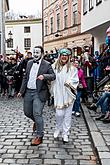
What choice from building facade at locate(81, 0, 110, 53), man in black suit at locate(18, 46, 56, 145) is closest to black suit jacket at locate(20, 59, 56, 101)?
man in black suit at locate(18, 46, 56, 145)

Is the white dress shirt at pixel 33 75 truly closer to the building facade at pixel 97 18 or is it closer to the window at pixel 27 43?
the building facade at pixel 97 18

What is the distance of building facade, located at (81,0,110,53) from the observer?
52.8 ft

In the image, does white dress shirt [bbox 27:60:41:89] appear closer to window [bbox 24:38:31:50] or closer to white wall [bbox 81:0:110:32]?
white wall [bbox 81:0:110:32]

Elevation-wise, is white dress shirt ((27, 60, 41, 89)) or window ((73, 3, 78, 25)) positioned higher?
window ((73, 3, 78, 25))

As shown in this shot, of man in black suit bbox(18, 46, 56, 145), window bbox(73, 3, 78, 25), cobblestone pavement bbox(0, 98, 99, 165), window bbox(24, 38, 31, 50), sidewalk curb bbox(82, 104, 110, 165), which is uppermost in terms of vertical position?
window bbox(73, 3, 78, 25)

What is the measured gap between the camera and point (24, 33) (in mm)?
59688

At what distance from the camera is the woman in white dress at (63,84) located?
6801 millimetres

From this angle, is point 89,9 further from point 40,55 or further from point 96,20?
point 40,55

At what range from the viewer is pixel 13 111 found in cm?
1101

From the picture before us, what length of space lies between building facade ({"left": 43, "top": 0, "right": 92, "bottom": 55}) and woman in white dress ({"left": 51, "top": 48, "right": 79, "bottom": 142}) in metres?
18.8

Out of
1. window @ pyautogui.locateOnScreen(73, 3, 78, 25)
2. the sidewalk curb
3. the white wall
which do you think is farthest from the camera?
window @ pyautogui.locateOnScreen(73, 3, 78, 25)

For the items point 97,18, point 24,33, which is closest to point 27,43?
point 24,33

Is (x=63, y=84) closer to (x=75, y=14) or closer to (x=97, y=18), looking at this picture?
(x=97, y=18)

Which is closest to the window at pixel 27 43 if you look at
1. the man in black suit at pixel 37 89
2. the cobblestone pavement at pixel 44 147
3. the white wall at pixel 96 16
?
the white wall at pixel 96 16
